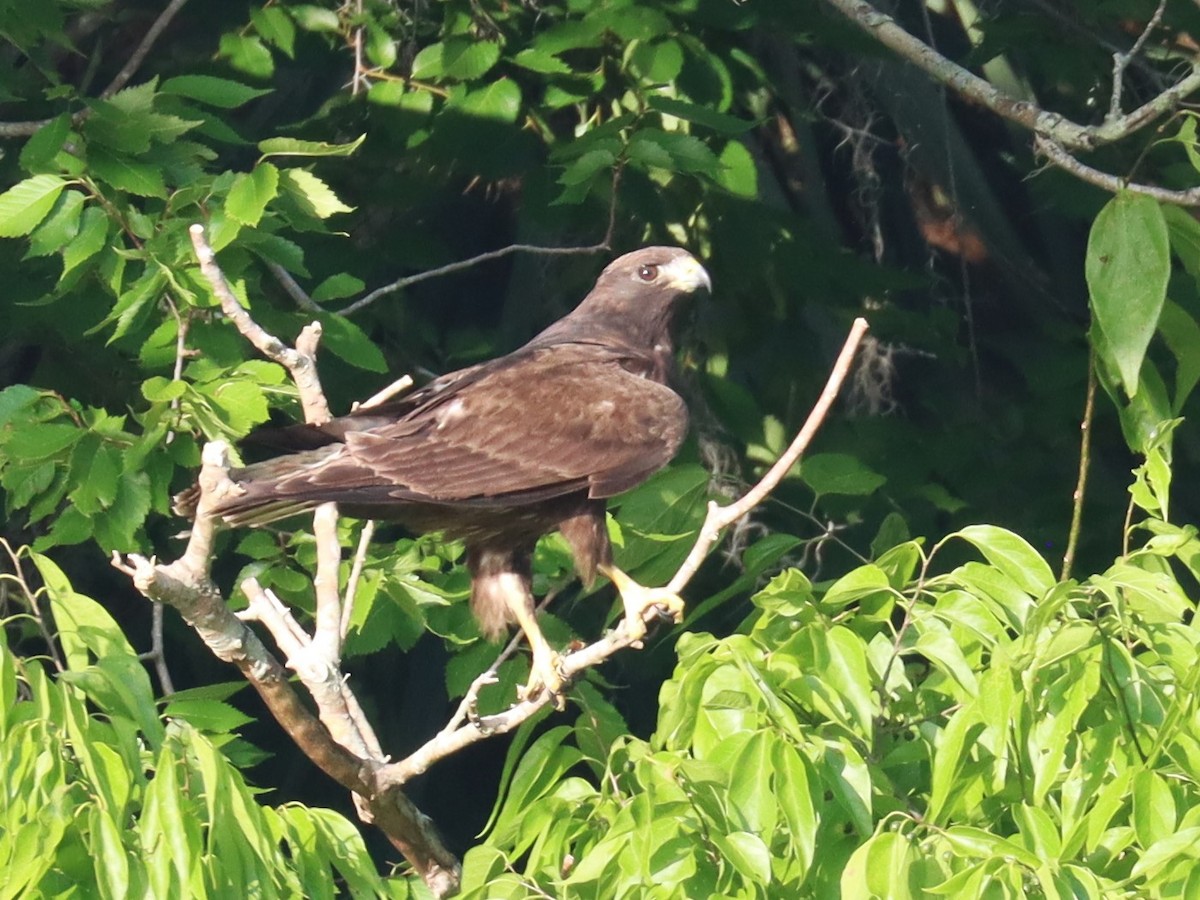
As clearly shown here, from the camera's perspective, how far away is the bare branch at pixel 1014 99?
3.17 m

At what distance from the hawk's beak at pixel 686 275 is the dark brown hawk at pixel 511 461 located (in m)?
0.28

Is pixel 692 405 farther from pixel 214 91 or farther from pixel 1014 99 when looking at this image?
pixel 214 91

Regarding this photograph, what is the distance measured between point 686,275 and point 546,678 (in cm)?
134

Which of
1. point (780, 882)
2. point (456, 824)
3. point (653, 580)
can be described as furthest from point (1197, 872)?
point (456, 824)

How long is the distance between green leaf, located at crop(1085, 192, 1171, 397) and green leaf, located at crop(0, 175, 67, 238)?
6.90 feet

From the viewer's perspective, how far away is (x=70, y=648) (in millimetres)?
2611

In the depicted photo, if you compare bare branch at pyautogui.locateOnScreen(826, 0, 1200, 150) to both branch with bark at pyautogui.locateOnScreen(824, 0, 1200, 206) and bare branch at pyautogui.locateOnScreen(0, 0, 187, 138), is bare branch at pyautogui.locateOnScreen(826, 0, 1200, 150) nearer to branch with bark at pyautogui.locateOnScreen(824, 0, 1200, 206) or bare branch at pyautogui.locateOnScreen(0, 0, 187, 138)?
branch with bark at pyautogui.locateOnScreen(824, 0, 1200, 206)

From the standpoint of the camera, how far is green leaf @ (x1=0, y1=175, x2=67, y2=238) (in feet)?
11.4

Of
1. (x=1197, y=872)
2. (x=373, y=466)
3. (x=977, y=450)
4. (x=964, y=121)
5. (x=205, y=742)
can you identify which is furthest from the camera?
(x=964, y=121)

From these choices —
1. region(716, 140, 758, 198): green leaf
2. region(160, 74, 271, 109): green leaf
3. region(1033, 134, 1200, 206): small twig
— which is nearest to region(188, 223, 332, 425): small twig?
region(160, 74, 271, 109): green leaf

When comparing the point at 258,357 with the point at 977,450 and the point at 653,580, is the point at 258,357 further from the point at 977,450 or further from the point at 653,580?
the point at 977,450

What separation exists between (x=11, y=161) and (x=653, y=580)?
2133mm

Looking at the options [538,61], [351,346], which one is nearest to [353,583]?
[351,346]

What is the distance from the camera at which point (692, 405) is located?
16.4 feet
